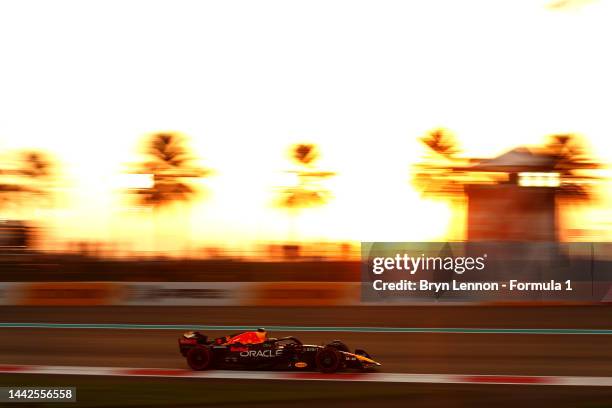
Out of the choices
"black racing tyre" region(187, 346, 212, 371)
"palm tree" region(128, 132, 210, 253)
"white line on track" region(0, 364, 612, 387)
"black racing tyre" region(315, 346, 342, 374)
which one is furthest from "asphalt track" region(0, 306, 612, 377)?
"palm tree" region(128, 132, 210, 253)

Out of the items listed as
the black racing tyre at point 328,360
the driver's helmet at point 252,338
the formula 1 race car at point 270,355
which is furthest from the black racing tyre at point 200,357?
the black racing tyre at point 328,360

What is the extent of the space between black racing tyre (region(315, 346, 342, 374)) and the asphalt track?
1.14m

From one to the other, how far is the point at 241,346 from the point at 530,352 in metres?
4.78

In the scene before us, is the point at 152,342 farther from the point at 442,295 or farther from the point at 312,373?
the point at 442,295

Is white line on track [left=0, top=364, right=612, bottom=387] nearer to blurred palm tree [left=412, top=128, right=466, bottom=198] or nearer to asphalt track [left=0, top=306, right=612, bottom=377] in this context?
asphalt track [left=0, top=306, right=612, bottom=377]

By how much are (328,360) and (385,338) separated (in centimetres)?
406

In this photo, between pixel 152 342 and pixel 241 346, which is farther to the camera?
pixel 152 342

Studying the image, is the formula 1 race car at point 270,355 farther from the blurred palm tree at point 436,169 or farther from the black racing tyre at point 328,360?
the blurred palm tree at point 436,169

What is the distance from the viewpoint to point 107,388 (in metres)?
8.91

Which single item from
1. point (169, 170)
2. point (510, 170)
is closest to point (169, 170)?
point (169, 170)

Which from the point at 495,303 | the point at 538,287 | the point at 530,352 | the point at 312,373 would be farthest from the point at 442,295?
the point at 312,373

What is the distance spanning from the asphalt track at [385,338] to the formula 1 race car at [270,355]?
87cm

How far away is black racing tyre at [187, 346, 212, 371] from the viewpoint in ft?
32.0

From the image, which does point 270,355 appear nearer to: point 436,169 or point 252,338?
point 252,338
